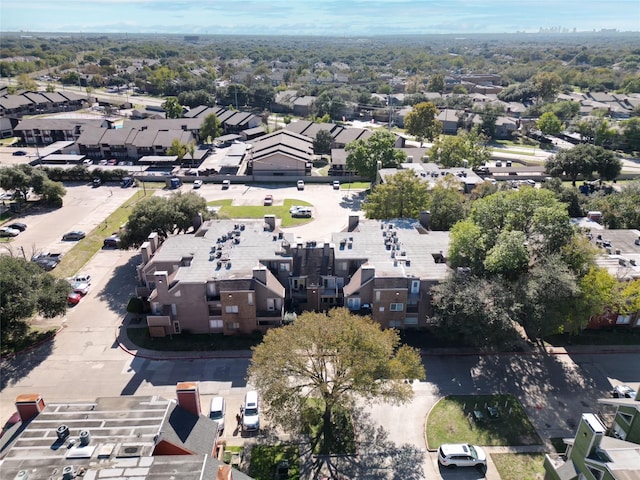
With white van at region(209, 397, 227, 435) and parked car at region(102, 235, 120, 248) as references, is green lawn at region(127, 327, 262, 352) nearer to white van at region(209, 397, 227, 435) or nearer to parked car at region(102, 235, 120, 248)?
white van at region(209, 397, 227, 435)

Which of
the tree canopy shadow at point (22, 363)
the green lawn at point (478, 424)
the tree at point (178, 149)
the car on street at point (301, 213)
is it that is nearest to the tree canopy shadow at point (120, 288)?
the tree canopy shadow at point (22, 363)

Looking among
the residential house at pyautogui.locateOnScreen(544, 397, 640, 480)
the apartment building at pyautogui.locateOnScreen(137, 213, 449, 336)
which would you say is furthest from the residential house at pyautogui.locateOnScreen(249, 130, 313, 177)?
the residential house at pyautogui.locateOnScreen(544, 397, 640, 480)

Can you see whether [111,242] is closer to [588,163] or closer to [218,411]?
[218,411]

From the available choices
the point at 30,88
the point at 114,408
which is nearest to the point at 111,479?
the point at 114,408

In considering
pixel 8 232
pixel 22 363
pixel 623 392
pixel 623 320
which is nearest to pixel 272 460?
pixel 22 363

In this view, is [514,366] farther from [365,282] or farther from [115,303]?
[115,303]

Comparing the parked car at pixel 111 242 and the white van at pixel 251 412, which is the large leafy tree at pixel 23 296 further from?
the white van at pixel 251 412

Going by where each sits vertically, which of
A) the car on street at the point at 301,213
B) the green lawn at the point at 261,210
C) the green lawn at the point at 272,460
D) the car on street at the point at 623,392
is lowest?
the green lawn at the point at 261,210
